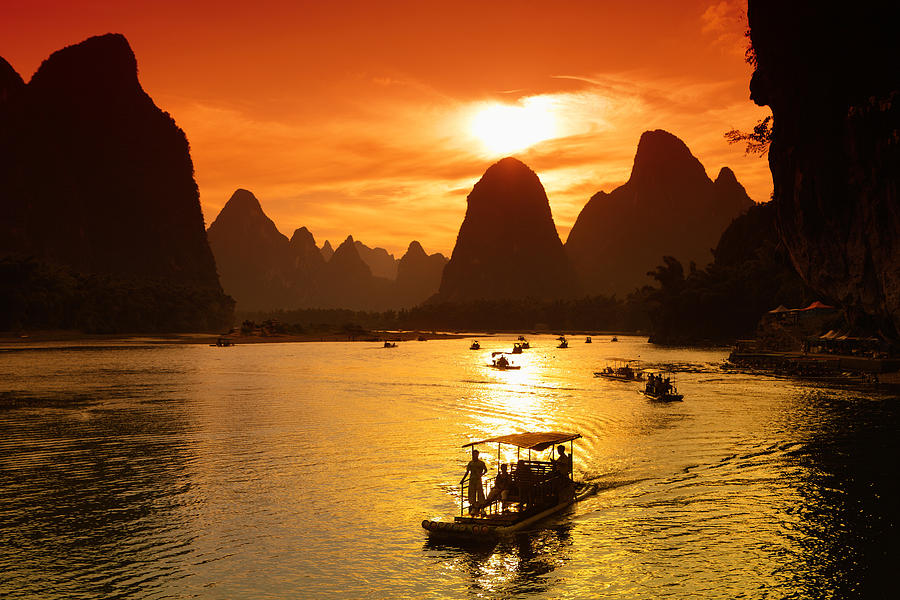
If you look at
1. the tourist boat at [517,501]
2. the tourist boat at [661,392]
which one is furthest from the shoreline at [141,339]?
the tourist boat at [517,501]

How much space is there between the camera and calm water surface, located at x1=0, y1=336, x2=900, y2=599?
1667 centimetres

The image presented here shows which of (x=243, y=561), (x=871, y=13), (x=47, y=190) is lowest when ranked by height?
(x=243, y=561)

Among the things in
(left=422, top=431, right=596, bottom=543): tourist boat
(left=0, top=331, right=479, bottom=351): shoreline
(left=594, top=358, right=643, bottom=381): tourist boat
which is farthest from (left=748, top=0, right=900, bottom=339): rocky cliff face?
(left=0, top=331, right=479, bottom=351): shoreline

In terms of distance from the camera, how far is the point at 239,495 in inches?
939

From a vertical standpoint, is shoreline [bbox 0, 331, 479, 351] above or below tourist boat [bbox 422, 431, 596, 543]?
above

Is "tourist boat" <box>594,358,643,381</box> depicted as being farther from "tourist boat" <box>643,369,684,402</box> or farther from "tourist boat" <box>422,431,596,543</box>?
"tourist boat" <box>422,431,596,543</box>

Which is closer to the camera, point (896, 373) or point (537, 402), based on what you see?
point (537, 402)

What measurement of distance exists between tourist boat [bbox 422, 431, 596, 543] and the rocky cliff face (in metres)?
25.0

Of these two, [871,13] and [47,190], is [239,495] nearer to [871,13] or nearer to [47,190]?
[871,13]

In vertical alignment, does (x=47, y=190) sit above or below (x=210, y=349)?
above

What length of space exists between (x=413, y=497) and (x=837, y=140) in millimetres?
34123

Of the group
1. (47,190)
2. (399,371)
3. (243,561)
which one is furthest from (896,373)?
(47,190)

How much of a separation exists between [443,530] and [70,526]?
10.8 meters

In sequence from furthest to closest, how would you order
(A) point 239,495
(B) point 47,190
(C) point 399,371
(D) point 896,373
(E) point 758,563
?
(B) point 47,190, (C) point 399,371, (D) point 896,373, (A) point 239,495, (E) point 758,563
